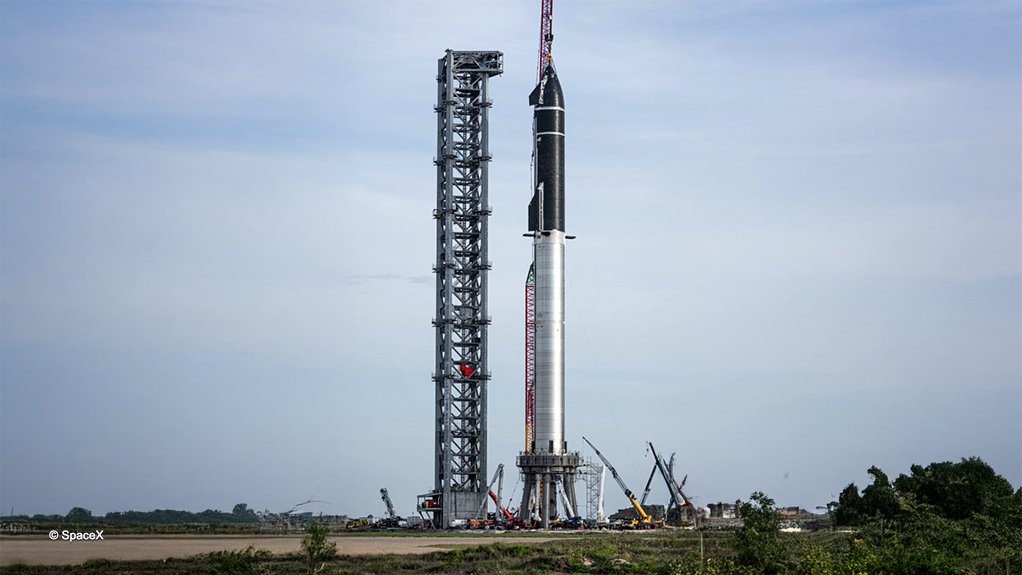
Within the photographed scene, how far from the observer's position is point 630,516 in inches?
5714

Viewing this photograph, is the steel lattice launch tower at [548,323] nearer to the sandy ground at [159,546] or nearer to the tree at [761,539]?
the sandy ground at [159,546]

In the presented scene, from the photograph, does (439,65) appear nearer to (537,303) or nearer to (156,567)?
(537,303)

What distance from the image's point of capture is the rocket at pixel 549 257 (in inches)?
4909

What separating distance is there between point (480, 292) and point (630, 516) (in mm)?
36798

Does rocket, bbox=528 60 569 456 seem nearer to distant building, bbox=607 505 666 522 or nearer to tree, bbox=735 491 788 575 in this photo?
distant building, bbox=607 505 666 522

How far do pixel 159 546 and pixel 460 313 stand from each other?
45.2 meters

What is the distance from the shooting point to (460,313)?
126 m

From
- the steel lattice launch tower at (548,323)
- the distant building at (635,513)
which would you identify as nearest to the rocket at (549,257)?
the steel lattice launch tower at (548,323)

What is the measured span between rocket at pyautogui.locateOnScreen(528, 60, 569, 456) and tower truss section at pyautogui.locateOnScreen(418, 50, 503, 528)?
534 centimetres

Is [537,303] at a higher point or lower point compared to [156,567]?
higher

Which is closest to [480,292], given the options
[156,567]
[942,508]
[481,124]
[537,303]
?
[537,303]

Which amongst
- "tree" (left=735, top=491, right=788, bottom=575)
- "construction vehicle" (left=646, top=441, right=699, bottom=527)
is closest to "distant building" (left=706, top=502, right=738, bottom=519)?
"construction vehicle" (left=646, top=441, right=699, bottom=527)

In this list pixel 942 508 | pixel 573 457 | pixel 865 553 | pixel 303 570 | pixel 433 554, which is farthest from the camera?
pixel 573 457

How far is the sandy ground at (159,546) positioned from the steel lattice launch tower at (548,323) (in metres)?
16.2
